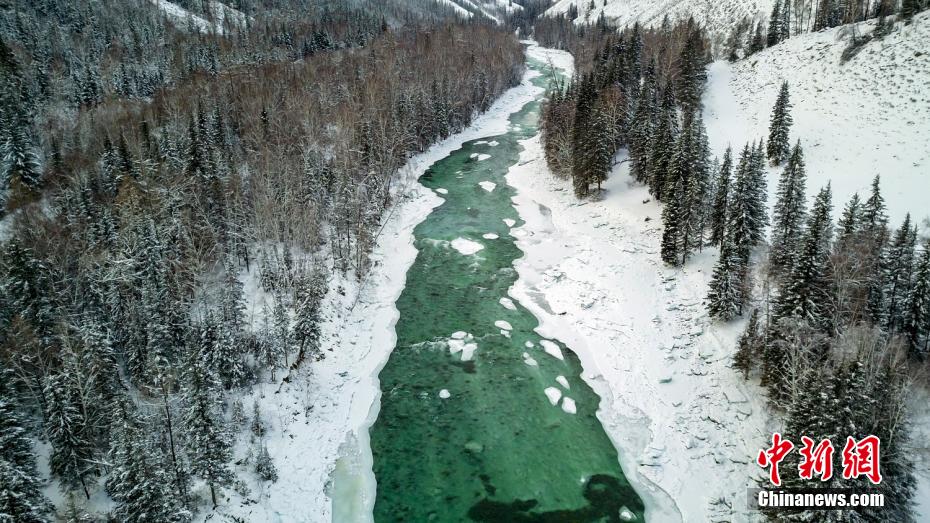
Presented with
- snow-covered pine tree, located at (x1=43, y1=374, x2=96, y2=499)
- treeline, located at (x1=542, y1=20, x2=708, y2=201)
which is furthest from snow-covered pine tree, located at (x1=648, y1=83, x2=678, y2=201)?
snow-covered pine tree, located at (x1=43, y1=374, x2=96, y2=499)

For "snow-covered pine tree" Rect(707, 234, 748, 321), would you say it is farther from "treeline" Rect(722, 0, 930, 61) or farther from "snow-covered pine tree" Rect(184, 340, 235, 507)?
"treeline" Rect(722, 0, 930, 61)

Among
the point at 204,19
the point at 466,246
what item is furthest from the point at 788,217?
the point at 204,19

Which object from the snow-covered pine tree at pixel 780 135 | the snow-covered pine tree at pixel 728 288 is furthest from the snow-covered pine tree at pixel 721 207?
the snow-covered pine tree at pixel 780 135

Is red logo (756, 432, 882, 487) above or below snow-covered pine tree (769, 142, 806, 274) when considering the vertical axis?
below

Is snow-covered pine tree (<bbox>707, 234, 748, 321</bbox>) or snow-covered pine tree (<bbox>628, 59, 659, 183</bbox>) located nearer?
snow-covered pine tree (<bbox>707, 234, 748, 321</bbox>)

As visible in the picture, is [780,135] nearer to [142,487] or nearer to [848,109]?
[848,109]

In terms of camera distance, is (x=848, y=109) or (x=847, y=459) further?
(x=848, y=109)

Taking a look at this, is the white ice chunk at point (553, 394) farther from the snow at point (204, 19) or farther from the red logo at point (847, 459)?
the snow at point (204, 19)
